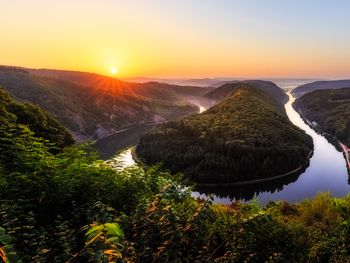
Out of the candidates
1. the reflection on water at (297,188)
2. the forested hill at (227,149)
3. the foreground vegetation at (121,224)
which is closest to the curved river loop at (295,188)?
the reflection on water at (297,188)

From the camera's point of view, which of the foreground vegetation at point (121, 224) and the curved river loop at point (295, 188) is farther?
the curved river loop at point (295, 188)

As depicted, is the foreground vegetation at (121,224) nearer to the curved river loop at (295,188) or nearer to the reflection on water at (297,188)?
the curved river loop at (295,188)

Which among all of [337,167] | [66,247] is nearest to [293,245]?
[66,247]

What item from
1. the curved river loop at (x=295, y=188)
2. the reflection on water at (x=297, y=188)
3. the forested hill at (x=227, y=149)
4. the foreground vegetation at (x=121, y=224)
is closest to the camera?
the foreground vegetation at (x=121, y=224)

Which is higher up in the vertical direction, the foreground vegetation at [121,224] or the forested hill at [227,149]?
the foreground vegetation at [121,224]

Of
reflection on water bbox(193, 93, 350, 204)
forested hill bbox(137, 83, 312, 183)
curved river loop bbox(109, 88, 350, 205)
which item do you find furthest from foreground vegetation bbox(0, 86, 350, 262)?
forested hill bbox(137, 83, 312, 183)

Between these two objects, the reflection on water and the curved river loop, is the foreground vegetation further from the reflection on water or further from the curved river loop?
the reflection on water

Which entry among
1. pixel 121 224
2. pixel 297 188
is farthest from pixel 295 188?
pixel 121 224

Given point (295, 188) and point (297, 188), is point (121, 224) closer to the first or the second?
point (297, 188)

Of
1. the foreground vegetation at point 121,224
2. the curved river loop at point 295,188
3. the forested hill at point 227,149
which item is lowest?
the curved river loop at point 295,188
